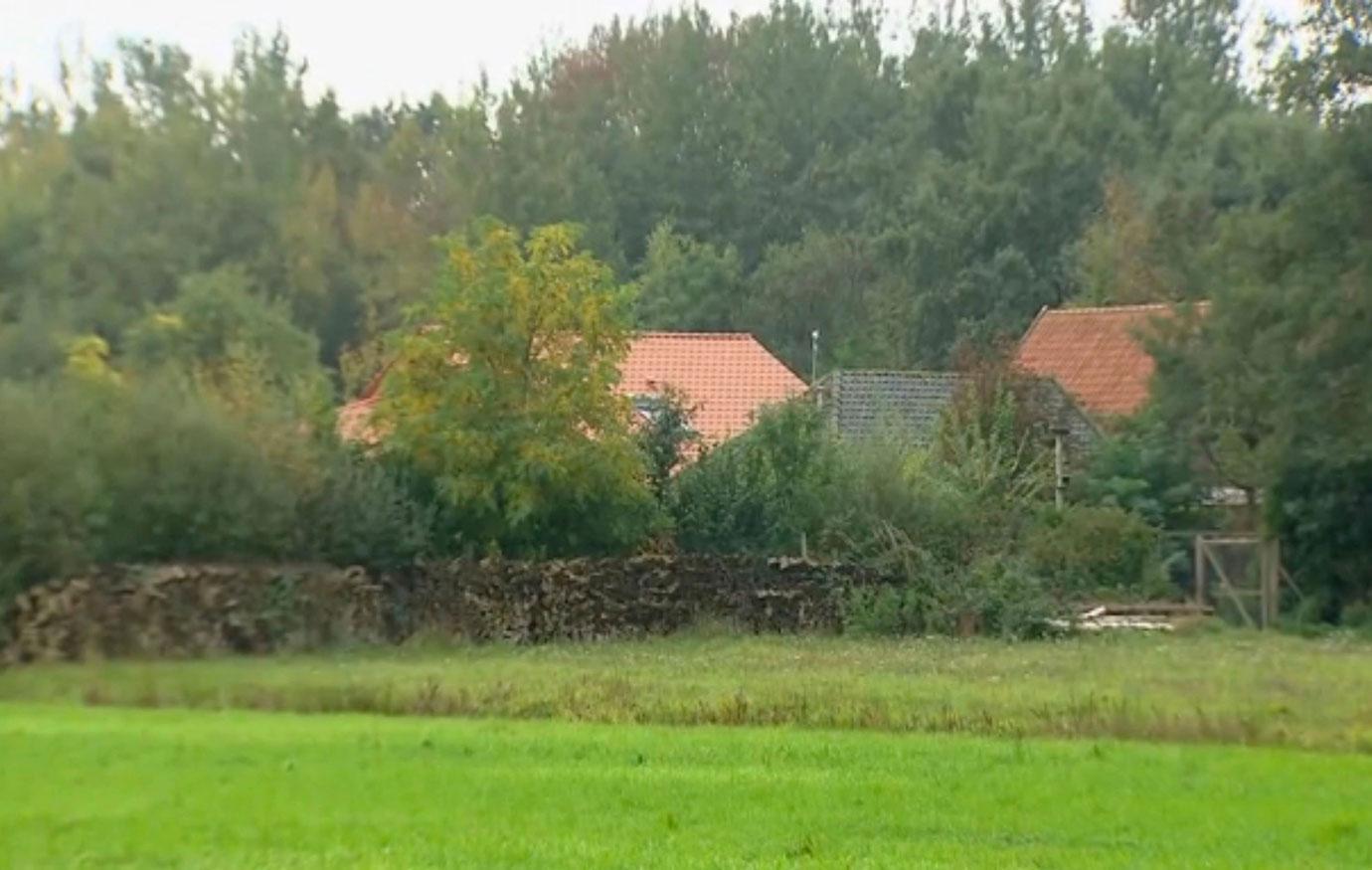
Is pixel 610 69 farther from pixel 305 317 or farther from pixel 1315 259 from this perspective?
pixel 305 317

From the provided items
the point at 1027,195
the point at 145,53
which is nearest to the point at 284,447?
the point at 145,53

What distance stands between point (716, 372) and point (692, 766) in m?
43.9

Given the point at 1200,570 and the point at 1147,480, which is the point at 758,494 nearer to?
the point at 1200,570

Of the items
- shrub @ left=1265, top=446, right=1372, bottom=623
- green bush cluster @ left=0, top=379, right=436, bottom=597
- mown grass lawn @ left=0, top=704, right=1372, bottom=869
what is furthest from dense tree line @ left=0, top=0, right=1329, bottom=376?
mown grass lawn @ left=0, top=704, right=1372, bottom=869

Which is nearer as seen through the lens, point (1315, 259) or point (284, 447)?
point (284, 447)

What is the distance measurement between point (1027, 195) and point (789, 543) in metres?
36.3

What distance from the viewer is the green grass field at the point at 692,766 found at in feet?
45.2

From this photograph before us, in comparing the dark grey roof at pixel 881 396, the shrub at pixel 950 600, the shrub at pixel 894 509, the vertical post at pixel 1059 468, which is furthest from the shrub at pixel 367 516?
the dark grey roof at pixel 881 396

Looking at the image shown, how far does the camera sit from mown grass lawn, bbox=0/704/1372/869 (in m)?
13.5

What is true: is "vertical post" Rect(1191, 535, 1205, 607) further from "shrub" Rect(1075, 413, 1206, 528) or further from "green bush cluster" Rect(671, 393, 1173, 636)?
"shrub" Rect(1075, 413, 1206, 528)

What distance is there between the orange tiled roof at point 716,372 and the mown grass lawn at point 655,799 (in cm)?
3881

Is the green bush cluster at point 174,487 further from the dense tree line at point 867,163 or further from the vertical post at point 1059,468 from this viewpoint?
the vertical post at point 1059,468

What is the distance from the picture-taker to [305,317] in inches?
1223

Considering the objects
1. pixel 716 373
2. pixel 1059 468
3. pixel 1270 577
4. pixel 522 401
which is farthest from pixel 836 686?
pixel 716 373
